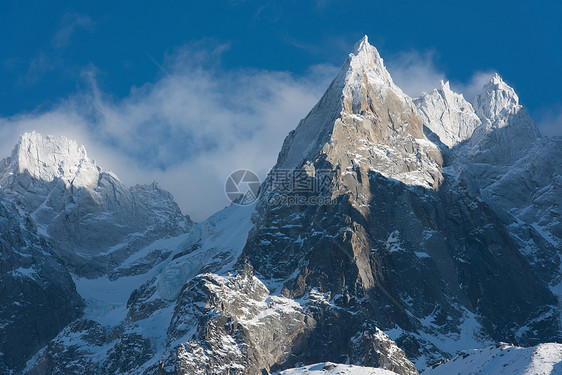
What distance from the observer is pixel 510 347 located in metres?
156

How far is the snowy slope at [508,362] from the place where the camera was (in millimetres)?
142375

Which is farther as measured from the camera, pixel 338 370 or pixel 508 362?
pixel 338 370

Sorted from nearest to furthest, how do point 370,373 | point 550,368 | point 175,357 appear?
point 550,368
point 370,373
point 175,357

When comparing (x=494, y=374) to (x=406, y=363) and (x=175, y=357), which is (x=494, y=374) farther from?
(x=175, y=357)

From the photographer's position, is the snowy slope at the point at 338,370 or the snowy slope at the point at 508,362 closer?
the snowy slope at the point at 508,362

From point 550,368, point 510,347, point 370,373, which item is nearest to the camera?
point 550,368

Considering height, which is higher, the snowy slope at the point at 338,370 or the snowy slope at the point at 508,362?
the snowy slope at the point at 338,370

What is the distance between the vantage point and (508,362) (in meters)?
150

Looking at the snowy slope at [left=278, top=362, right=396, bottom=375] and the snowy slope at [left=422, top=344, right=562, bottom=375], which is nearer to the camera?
the snowy slope at [left=422, top=344, right=562, bottom=375]

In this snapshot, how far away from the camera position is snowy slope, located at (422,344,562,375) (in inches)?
5605

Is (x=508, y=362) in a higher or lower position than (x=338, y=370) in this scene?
lower

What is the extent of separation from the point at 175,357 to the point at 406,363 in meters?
47.4

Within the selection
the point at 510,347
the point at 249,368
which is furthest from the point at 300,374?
the point at 510,347

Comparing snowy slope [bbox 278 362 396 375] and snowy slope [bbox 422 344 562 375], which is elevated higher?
snowy slope [bbox 278 362 396 375]
